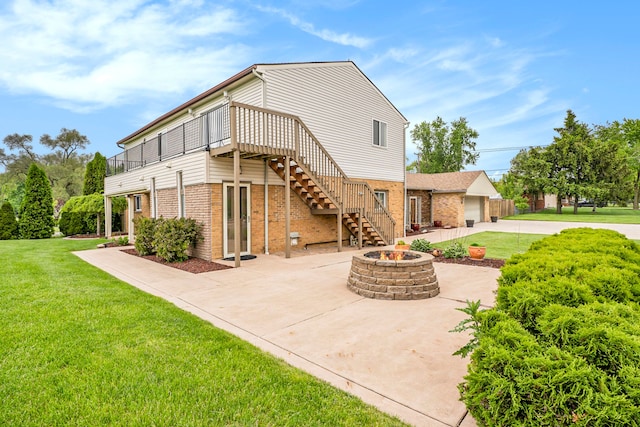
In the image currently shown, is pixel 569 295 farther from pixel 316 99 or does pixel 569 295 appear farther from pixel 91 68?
pixel 91 68

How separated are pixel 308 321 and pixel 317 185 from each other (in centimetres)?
646

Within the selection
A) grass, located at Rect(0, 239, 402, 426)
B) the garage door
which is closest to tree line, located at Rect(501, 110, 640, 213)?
the garage door

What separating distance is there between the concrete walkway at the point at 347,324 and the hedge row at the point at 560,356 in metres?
0.78

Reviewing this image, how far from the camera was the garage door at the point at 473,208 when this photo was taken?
2506 cm

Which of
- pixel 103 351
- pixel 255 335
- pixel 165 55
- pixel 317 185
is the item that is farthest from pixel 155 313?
pixel 165 55

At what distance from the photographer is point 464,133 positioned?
39969 mm

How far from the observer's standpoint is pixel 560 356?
5.83 ft

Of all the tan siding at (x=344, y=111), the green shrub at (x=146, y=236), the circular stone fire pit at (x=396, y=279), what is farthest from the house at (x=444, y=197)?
the circular stone fire pit at (x=396, y=279)

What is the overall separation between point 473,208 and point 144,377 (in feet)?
88.2

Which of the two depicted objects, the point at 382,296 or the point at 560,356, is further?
the point at 382,296

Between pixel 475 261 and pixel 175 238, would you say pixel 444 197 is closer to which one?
pixel 475 261

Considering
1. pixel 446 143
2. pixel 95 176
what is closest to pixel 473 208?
pixel 446 143

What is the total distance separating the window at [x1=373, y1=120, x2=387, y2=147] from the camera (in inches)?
588

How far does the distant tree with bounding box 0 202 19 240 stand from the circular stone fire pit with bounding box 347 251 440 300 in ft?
69.4
